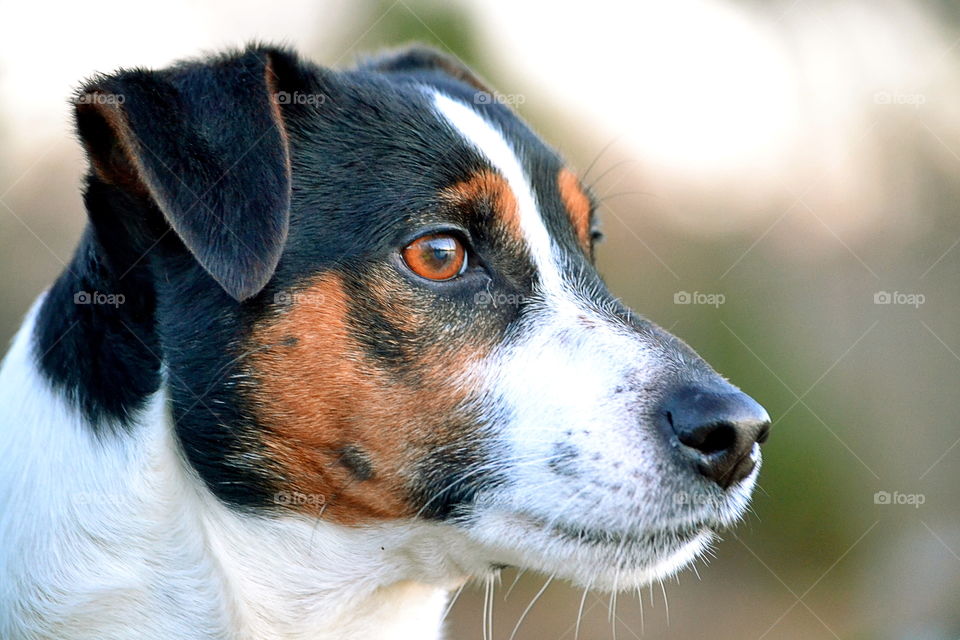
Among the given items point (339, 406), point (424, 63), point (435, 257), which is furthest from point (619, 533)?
point (424, 63)

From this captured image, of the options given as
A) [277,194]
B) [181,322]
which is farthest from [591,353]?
[181,322]

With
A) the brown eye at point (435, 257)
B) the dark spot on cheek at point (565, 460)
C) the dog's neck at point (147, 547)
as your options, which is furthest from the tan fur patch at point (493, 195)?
the dog's neck at point (147, 547)

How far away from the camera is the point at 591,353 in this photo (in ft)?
9.27

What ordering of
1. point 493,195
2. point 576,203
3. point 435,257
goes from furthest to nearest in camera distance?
point 576,203 < point 493,195 < point 435,257

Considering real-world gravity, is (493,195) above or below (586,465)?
above

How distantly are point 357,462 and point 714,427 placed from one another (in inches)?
40.2

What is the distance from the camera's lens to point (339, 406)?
8.91 feet

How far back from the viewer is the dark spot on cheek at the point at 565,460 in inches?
105

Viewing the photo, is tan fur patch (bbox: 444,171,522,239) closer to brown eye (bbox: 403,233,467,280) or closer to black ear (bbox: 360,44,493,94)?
brown eye (bbox: 403,233,467,280)

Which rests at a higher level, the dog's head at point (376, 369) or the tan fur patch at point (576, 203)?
the tan fur patch at point (576, 203)

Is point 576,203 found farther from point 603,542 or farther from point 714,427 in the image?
point 603,542

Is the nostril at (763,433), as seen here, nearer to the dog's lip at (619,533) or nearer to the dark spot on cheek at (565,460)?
the dog's lip at (619,533)

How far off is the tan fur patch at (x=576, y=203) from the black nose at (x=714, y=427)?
41.0 inches

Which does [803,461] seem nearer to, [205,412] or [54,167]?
[205,412]
